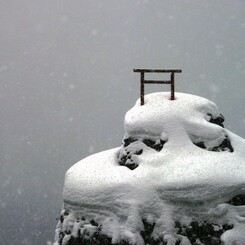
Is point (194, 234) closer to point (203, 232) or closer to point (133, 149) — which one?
point (203, 232)

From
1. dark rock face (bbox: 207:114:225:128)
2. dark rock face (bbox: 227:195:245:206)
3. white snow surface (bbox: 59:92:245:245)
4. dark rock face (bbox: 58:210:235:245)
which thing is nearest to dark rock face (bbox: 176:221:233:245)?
dark rock face (bbox: 58:210:235:245)

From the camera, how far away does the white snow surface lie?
1026 centimetres

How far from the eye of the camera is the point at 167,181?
1052cm

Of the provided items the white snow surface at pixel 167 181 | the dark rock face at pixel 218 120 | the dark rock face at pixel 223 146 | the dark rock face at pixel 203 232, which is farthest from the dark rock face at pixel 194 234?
the dark rock face at pixel 218 120

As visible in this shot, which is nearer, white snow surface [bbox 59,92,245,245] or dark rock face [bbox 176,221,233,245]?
dark rock face [bbox 176,221,233,245]

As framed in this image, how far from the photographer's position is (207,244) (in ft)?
33.1

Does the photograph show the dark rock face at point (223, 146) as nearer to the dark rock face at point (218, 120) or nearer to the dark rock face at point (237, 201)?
the dark rock face at point (218, 120)

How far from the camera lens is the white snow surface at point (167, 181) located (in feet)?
33.7

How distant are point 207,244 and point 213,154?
268cm

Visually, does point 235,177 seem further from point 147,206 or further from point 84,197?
point 84,197

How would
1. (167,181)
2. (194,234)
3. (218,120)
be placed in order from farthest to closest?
(218,120)
(167,181)
(194,234)

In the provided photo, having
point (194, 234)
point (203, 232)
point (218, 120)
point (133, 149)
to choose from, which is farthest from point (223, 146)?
point (194, 234)

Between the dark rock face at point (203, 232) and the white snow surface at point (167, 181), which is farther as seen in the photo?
the white snow surface at point (167, 181)

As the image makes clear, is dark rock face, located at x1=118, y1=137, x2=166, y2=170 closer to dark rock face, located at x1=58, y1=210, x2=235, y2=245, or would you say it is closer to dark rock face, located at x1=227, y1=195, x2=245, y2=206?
dark rock face, located at x1=58, y1=210, x2=235, y2=245
